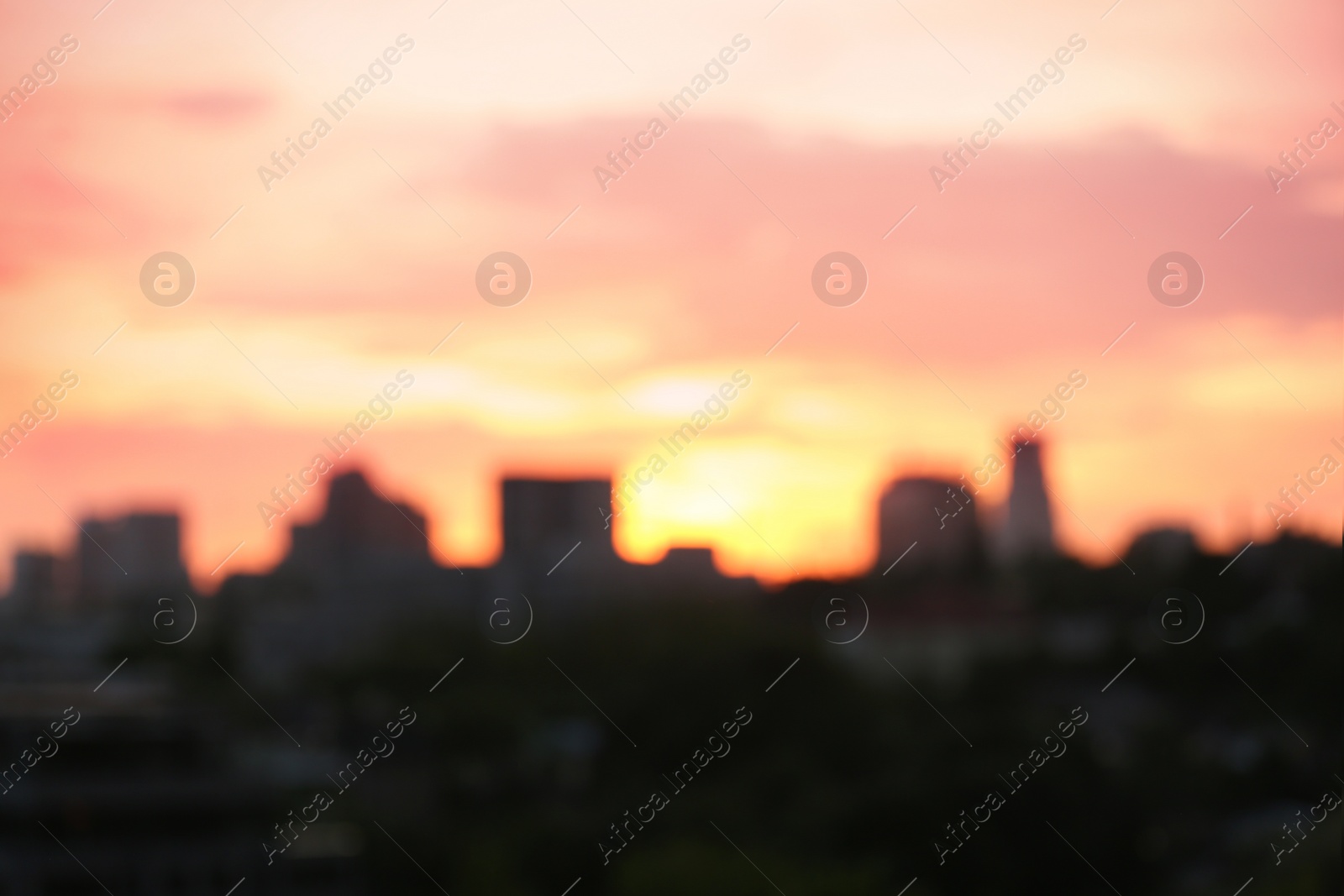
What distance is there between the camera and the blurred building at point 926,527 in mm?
23422

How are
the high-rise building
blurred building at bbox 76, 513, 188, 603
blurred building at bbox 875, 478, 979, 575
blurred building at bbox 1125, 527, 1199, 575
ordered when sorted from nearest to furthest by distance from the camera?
blurred building at bbox 1125, 527, 1199, 575 → blurred building at bbox 76, 513, 188, 603 → blurred building at bbox 875, 478, 979, 575 → the high-rise building

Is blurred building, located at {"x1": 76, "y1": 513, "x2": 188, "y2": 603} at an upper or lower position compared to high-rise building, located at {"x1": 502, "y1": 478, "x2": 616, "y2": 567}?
lower

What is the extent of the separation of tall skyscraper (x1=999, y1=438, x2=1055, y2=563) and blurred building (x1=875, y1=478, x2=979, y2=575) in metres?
1.23

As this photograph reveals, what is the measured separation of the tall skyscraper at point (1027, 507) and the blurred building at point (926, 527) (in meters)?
A: 1.23

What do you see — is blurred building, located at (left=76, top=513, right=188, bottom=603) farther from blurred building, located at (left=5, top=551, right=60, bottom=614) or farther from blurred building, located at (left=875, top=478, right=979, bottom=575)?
blurred building, located at (left=875, top=478, right=979, bottom=575)

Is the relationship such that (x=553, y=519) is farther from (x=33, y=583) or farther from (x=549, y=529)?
(x=33, y=583)

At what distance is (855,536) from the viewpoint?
23.4 m

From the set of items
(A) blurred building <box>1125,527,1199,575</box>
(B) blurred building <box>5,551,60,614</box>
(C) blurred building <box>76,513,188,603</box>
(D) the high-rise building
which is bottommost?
(B) blurred building <box>5,551,60,614</box>

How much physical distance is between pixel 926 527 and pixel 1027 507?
3530 mm

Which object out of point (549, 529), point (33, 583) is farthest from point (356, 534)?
point (33, 583)

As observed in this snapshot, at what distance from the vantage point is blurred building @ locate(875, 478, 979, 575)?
76.8 feet

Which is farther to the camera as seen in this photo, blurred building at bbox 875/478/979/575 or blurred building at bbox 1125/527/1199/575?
blurred building at bbox 875/478/979/575

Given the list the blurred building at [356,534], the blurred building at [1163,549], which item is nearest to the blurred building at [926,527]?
the blurred building at [1163,549]

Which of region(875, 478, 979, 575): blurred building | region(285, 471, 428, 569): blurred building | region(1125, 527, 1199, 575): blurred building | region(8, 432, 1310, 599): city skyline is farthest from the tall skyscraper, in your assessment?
region(285, 471, 428, 569): blurred building
